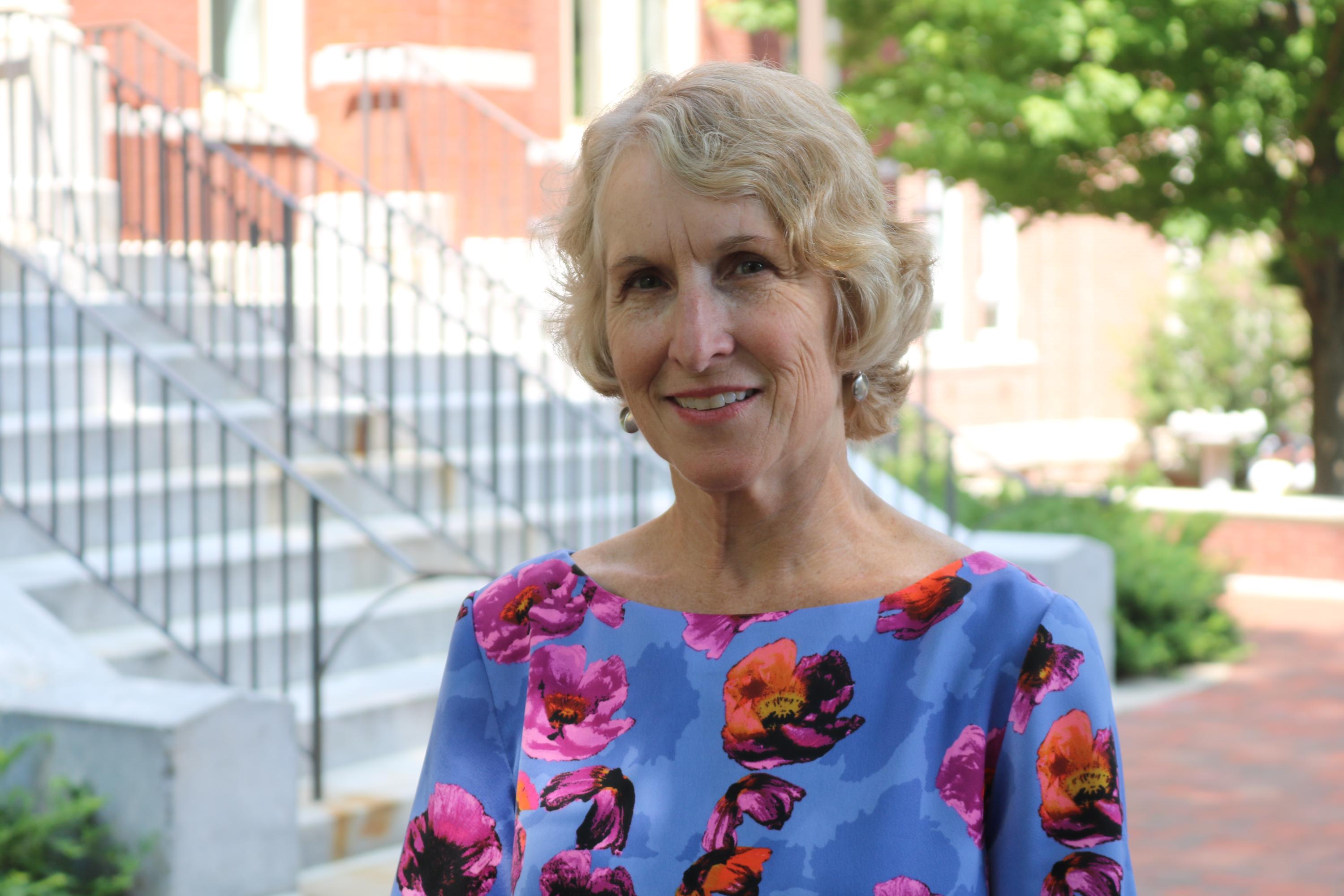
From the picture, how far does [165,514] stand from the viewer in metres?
6.06

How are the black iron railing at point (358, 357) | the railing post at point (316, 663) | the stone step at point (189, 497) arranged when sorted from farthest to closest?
the black iron railing at point (358, 357) → the stone step at point (189, 497) → the railing post at point (316, 663)

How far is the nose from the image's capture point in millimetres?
1582

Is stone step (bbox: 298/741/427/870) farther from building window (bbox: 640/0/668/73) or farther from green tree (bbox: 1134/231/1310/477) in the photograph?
green tree (bbox: 1134/231/1310/477)

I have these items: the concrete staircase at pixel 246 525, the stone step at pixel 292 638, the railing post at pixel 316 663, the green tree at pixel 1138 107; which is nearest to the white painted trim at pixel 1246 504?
the green tree at pixel 1138 107

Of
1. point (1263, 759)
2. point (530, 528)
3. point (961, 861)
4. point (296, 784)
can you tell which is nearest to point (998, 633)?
point (961, 861)

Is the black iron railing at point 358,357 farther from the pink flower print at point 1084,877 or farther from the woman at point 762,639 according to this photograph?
the pink flower print at point 1084,877

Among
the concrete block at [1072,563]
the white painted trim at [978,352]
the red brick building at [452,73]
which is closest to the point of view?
the concrete block at [1072,563]

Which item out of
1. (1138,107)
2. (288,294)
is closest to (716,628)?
(288,294)

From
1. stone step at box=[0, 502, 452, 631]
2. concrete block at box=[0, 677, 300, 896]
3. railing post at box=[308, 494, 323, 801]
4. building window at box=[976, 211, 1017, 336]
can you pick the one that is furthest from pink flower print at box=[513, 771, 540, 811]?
building window at box=[976, 211, 1017, 336]

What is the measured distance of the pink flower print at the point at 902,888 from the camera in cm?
150

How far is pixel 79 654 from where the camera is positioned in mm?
5090

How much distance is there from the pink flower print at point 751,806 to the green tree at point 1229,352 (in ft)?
59.7

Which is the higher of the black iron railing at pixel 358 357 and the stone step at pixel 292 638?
the black iron railing at pixel 358 357

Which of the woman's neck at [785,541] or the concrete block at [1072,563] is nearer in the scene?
the woman's neck at [785,541]
